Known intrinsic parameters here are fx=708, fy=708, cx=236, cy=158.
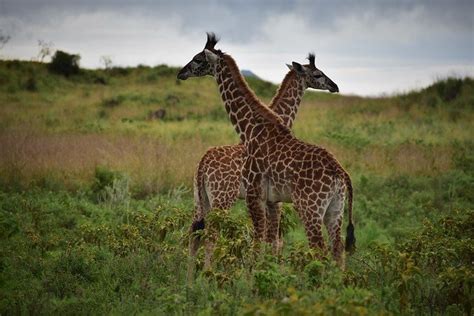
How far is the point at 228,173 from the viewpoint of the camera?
29.3ft

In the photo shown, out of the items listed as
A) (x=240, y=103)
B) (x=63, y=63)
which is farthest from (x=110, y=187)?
(x=63, y=63)

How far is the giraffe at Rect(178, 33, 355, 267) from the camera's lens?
25.3 ft

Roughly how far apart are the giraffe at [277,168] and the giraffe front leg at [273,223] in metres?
0.05

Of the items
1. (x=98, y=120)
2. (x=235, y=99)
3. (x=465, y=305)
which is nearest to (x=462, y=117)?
(x=98, y=120)

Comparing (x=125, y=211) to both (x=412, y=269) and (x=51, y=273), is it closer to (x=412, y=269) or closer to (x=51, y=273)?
(x=51, y=273)

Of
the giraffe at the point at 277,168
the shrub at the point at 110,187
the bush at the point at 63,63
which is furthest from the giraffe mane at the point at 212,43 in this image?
the bush at the point at 63,63

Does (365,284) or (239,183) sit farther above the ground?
(239,183)

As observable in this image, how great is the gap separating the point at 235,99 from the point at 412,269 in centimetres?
367

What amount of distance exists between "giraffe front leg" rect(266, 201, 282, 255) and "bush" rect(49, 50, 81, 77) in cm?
3351

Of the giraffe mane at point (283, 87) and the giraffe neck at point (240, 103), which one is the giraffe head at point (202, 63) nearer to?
the giraffe neck at point (240, 103)

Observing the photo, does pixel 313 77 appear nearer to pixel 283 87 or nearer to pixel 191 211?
pixel 283 87

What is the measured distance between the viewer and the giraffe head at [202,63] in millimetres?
9172

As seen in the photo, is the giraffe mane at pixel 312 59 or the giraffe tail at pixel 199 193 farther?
the giraffe mane at pixel 312 59

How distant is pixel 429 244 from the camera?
756cm
